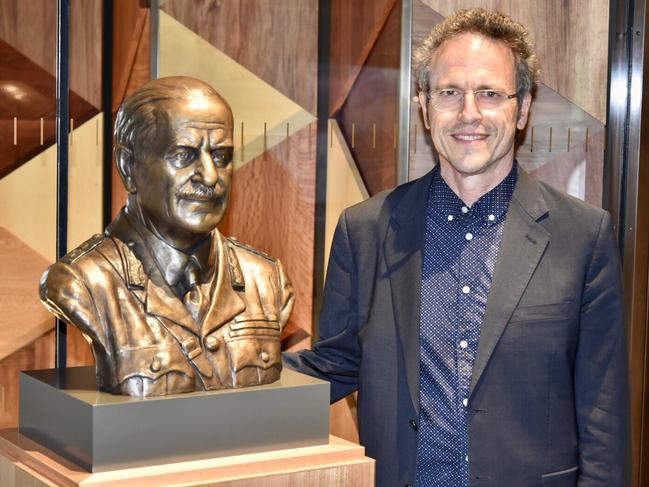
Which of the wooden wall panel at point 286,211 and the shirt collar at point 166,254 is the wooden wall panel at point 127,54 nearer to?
the wooden wall panel at point 286,211

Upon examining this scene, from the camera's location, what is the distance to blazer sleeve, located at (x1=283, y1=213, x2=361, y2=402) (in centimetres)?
281

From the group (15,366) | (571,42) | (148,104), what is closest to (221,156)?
(148,104)

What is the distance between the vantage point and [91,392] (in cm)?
220

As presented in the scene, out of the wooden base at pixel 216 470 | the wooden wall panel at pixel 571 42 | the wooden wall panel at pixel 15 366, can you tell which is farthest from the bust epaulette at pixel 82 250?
the wooden wall panel at pixel 571 42

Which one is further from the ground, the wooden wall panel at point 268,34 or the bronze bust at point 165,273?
the wooden wall panel at point 268,34

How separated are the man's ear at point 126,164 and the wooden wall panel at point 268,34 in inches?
51.9

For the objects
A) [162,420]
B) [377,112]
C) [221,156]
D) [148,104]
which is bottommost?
[162,420]

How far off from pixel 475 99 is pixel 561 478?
995mm

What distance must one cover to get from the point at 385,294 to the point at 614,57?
200cm

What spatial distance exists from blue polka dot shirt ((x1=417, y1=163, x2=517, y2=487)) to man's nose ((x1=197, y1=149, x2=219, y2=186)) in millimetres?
713

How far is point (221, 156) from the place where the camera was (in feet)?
7.50

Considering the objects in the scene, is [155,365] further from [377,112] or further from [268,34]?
[377,112]

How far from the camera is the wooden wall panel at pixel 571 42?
4.08 metres

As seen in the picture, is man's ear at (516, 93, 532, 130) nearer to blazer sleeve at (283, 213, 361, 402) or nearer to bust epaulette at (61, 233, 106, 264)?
blazer sleeve at (283, 213, 361, 402)
